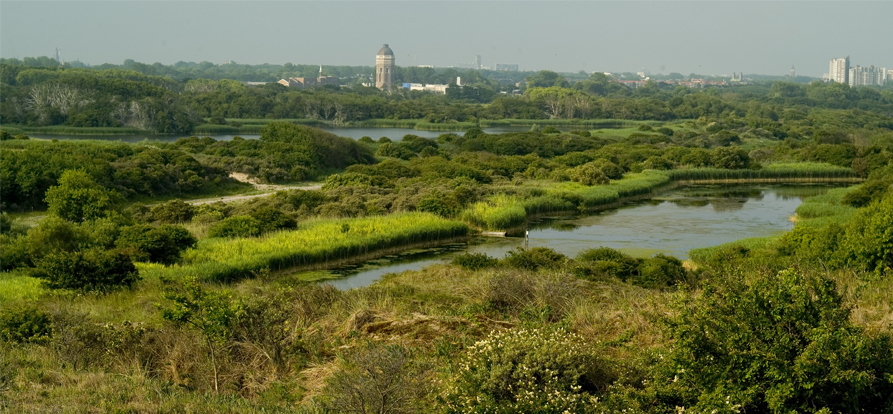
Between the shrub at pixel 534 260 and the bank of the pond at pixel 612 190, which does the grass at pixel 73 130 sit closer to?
the bank of the pond at pixel 612 190

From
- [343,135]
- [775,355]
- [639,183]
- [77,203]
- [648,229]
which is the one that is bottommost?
[648,229]

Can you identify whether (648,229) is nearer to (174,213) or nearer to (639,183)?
(639,183)

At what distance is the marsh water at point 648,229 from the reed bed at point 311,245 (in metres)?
0.53

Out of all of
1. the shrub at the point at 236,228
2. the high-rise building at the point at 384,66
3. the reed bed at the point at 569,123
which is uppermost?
the high-rise building at the point at 384,66

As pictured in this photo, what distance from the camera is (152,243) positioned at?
56.2 feet

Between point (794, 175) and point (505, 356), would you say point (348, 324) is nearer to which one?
point (505, 356)

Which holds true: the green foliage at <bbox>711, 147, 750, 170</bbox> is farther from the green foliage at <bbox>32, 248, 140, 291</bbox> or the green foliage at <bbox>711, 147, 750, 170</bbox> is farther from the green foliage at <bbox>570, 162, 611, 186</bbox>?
the green foliage at <bbox>32, 248, 140, 291</bbox>

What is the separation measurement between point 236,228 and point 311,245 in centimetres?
243

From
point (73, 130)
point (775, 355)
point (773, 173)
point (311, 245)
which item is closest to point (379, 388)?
point (775, 355)

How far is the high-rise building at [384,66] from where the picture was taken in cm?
18725

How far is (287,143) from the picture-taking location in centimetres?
4078

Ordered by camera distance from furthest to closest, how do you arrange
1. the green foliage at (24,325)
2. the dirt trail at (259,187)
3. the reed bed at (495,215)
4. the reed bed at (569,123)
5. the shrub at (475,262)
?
the reed bed at (569,123) → the dirt trail at (259,187) → the reed bed at (495,215) → the shrub at (475,262) → the green foliage at (24,325)

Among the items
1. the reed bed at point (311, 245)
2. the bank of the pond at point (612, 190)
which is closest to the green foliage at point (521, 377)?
the reed bed at point (311, 245)

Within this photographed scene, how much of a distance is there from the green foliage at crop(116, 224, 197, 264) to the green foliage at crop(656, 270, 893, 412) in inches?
510
